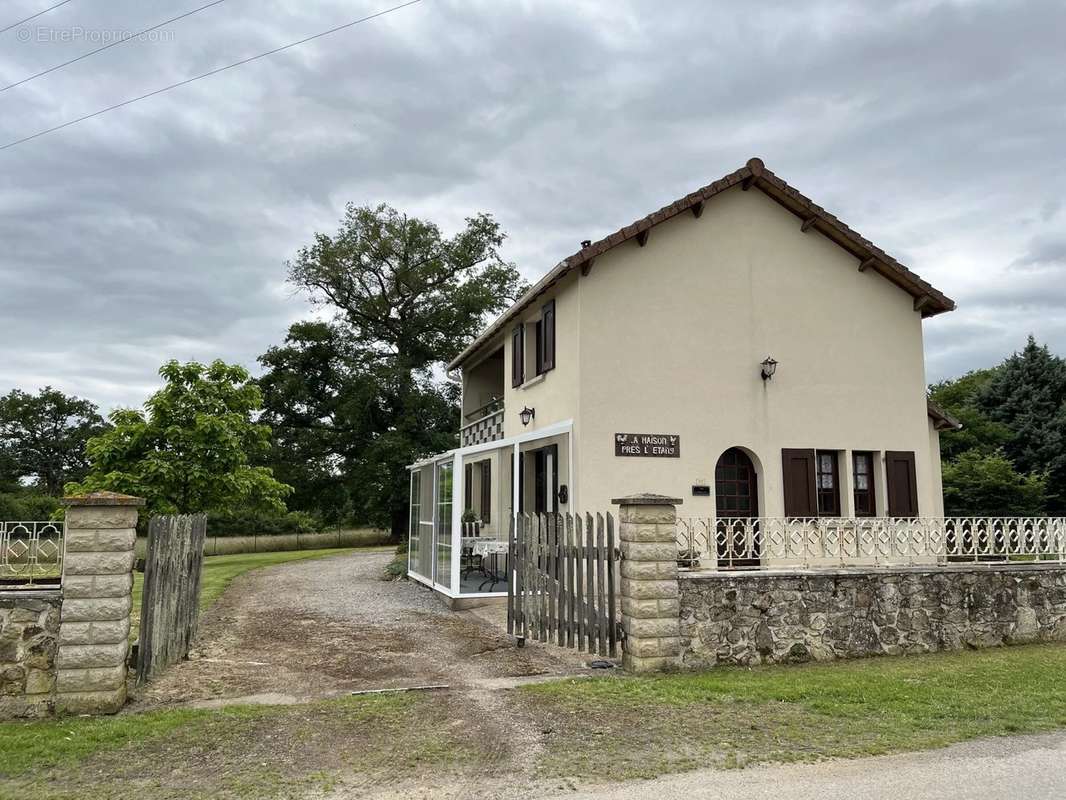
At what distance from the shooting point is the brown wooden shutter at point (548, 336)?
571 inches

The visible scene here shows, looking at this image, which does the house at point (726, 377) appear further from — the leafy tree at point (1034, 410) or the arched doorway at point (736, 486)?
the leafy tree at point (1034, 410)

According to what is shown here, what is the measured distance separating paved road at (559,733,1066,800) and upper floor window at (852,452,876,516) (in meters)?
9.33

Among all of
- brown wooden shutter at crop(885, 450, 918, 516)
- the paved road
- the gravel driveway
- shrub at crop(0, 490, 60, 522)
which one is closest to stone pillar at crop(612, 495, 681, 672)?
the gravel driveway

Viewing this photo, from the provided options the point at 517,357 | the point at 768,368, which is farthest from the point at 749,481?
the point at 517,357

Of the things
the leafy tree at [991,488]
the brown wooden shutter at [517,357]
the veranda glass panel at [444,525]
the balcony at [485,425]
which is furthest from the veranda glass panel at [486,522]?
the leafy tree at [991,488]

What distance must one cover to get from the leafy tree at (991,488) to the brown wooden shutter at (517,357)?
1735 centimetres

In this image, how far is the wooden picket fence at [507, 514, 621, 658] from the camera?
27.6 feet

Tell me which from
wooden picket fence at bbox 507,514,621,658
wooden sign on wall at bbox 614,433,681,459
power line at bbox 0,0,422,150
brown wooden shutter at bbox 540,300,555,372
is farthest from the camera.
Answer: brown wooden shutter at bbox 540,300,555,372

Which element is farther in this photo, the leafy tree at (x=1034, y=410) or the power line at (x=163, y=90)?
the leafy tree at (x=1034, y=410)

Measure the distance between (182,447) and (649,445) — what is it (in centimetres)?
1177

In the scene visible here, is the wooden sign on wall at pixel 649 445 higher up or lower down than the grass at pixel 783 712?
higher up

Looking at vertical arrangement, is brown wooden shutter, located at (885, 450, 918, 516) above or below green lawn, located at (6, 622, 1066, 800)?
above

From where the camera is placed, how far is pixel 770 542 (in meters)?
9.15

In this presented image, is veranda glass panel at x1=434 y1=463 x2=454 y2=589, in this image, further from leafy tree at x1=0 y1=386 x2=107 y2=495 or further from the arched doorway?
leafy tree at x1=0 y1=386 x2=107 y2=495
